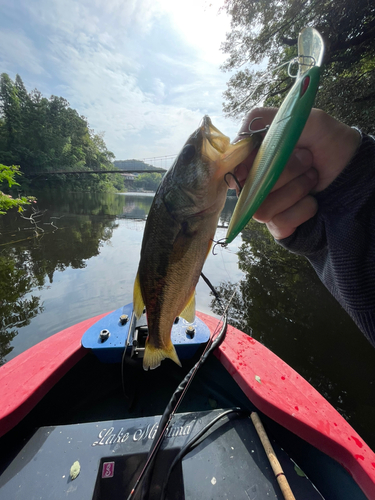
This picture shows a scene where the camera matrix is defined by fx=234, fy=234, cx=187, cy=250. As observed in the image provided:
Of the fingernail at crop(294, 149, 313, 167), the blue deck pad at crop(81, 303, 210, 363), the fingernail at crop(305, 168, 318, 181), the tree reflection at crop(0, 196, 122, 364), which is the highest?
the fingernail at crop(294, 149, 313, 167)

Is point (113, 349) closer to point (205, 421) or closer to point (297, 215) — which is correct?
point (205, 421)

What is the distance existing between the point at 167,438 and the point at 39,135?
61.1 m

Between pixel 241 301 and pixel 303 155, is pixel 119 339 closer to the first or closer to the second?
pixel 303 155

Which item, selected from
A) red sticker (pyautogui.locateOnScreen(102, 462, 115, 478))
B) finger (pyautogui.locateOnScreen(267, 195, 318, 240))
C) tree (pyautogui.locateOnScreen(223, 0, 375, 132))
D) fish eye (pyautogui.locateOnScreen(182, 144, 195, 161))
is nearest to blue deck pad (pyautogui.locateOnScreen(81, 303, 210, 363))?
red sticker (pyautogui.locateOnScreen(102, 462, 115, 478))

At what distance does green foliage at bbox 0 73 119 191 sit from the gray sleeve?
53.7m

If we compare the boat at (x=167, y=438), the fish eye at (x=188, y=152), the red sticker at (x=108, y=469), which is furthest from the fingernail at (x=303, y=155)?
the red sticker at (x=108, y=469)

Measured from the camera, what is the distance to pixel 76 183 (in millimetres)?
52406

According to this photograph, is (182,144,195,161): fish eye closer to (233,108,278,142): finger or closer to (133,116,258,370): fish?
(133,116,258,370): fish

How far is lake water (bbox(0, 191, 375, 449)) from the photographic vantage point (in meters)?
4.93

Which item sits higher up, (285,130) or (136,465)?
(285,130)

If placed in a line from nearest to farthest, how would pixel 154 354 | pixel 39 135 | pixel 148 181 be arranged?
pixel 154 354
pixel 39 135
pixel 148 181

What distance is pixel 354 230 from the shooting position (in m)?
1.50

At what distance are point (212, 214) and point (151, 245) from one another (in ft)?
1.42

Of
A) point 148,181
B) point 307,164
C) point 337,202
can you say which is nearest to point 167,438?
point 337,202
